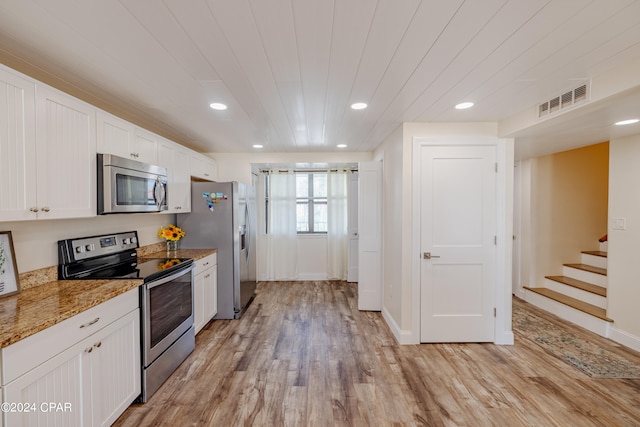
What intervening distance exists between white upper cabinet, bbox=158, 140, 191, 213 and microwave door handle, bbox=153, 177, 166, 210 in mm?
222

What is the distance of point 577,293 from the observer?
363 cm

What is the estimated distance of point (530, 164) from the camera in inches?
163

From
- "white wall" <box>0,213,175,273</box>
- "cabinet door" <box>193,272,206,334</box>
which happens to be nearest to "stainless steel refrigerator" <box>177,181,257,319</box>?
"cabinet door" <box>193,272,206,334</box>

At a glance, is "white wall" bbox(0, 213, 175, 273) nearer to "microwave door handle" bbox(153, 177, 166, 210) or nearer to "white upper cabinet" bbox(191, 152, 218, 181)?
"microwave door handle" bbox(153, 177, 166, 210)

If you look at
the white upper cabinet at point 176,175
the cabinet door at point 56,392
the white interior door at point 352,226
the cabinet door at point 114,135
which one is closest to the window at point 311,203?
the white interior door at point 352,226

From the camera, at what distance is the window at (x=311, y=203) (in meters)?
5.64

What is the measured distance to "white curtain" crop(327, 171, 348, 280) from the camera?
5355 mm

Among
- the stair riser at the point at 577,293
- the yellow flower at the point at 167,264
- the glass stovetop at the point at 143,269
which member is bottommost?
the stair riser at the point at 577,293

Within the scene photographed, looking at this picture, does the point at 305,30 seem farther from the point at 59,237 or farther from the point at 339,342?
the point at 339,342

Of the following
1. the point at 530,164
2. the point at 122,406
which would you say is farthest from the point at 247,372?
the point at 530,164

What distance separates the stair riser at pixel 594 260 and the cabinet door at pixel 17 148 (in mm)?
6079

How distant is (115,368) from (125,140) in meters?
1.76

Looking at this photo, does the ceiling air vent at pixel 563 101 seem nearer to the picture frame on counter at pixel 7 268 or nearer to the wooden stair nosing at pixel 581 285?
the wooden stair nosing at pixel 581 285

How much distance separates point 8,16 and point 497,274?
4.05 metres
